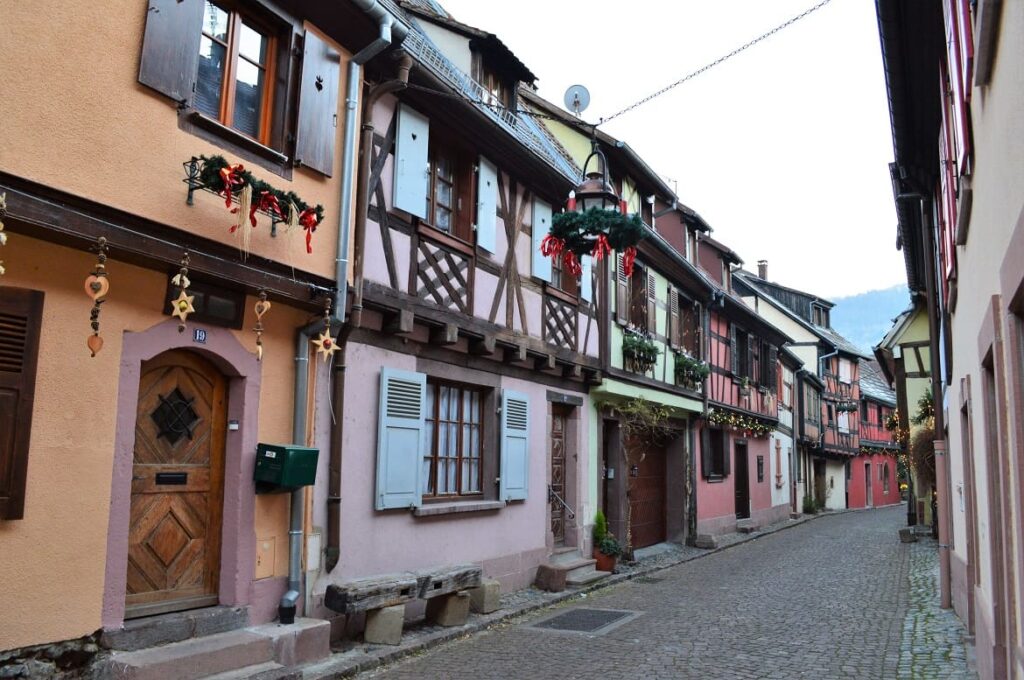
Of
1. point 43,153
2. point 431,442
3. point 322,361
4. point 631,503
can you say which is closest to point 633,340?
point 631,503

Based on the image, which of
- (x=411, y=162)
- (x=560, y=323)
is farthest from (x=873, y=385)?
(x=411, y=162)

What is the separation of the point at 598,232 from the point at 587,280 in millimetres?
3445

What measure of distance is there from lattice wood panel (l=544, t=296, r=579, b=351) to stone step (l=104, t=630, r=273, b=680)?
599 cm

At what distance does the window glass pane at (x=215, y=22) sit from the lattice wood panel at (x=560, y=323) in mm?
5819

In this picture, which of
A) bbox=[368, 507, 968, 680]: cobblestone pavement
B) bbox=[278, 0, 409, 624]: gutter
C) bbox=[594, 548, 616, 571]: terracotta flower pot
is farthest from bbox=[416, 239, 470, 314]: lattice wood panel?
bbox=[594, 548, 616, 571]: terracotta flower pot

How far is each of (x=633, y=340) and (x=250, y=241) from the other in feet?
27.4

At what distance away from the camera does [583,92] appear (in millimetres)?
10727

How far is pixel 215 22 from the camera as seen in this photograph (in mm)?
6273

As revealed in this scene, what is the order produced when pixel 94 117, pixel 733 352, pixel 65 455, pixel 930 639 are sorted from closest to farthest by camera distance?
pixel 65 455
pixel 94 117
pixel 930 639
pixel 733 352

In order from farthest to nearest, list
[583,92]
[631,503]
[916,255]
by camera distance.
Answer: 1. [631,503]
2. [916,255]
3. [583,92]

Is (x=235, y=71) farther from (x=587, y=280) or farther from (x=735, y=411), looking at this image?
(x=735, y=411)

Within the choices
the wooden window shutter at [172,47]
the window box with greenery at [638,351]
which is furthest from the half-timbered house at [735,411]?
the wooden window shutter at [172,47]

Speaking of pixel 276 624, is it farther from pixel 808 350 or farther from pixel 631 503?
pixel 808 350

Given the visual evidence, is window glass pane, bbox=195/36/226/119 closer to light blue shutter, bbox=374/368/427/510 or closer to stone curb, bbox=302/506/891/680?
light blue shutter, bbox=374/368/427/510
